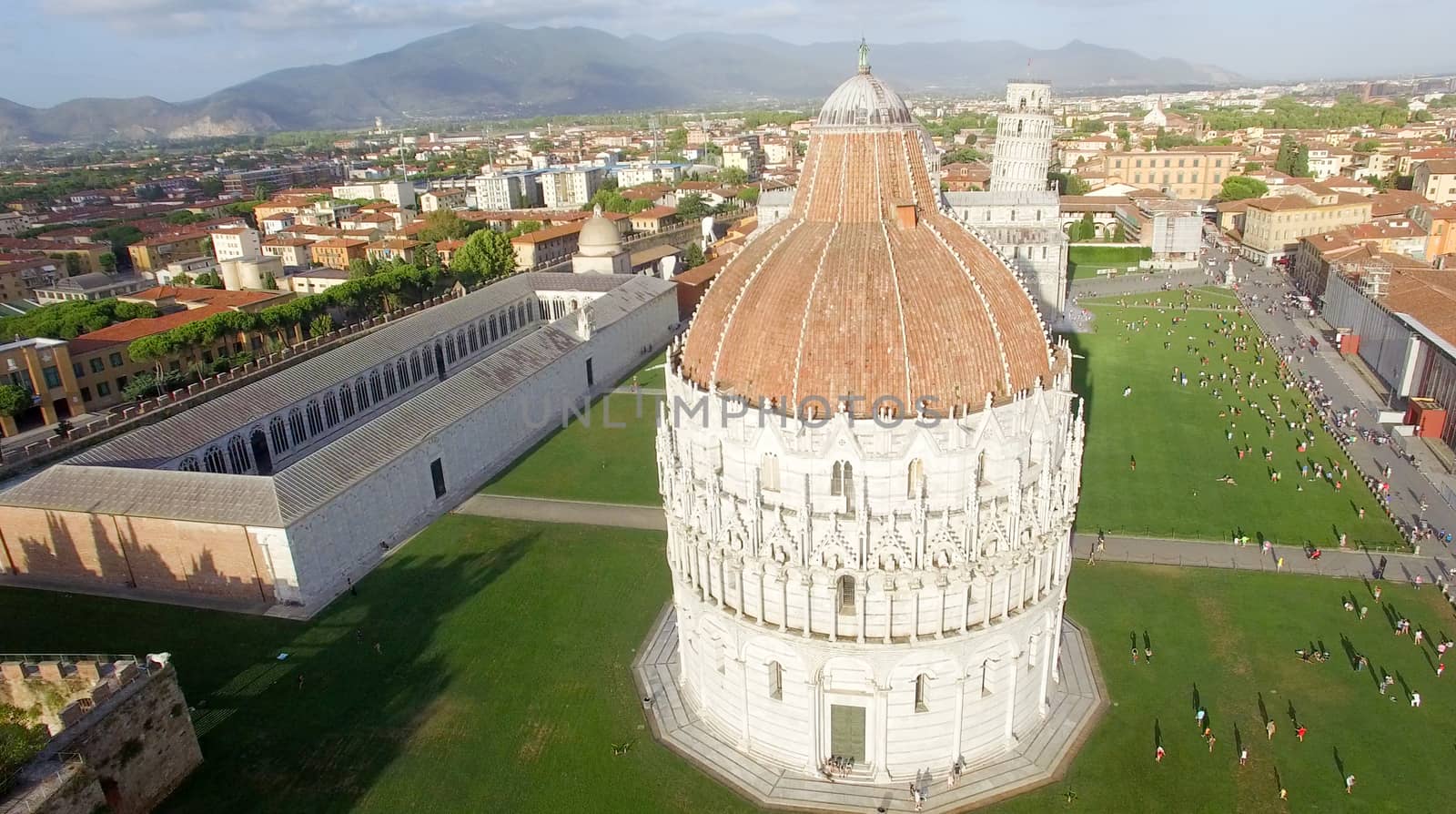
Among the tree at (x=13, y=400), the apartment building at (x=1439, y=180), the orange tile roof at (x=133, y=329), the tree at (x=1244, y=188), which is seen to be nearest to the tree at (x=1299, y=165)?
the tree at (x=1244, y=188)

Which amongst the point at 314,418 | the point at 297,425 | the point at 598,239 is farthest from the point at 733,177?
the point at 297,425

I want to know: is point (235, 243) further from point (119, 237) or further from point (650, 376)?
A: point (650, 376)

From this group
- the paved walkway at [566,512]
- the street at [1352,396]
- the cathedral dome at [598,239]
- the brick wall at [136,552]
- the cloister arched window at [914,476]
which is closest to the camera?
the cloister arched window at [914,476]

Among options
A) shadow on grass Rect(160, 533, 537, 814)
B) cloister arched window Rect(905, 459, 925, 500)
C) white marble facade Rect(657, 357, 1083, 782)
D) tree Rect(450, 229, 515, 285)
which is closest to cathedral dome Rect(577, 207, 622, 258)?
tree Rect(450, 229, 515, 285)

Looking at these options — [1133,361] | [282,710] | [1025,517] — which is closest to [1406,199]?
[1133,361]

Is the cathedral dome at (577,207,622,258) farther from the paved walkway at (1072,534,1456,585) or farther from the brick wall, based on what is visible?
the paved walkway at (1072,534,1456,585)

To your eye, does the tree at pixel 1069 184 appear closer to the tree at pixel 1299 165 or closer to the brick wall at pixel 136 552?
the tree at pixel 1299 165

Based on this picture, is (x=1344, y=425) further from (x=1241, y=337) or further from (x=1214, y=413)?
(x=1241, y=337)
